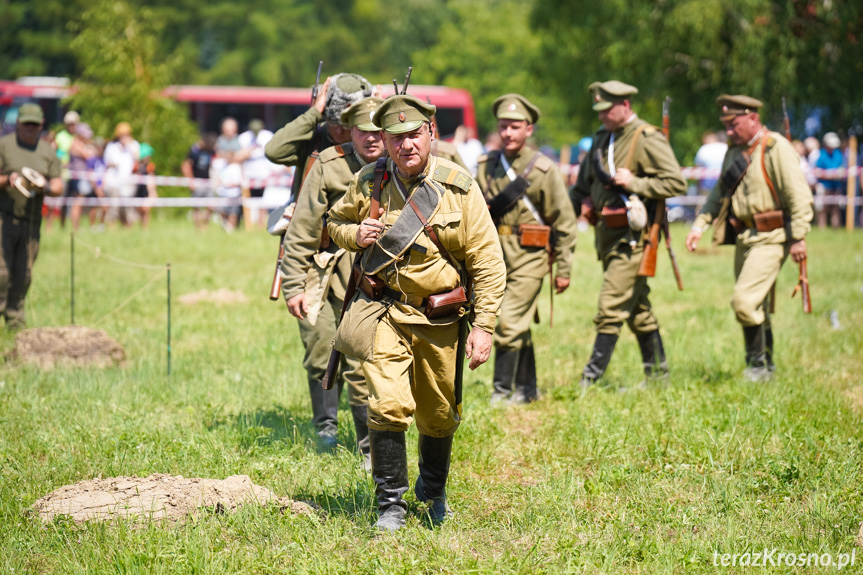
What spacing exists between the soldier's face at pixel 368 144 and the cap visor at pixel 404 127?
1153 millimetres

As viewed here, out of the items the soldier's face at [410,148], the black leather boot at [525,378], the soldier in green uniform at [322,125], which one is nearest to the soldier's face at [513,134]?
the soldier in green uniform at [322,125]

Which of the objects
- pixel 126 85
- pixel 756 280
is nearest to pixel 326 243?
pixel 756 280

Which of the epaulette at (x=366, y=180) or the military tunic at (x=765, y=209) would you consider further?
the military tunic at (x=765, y=209)

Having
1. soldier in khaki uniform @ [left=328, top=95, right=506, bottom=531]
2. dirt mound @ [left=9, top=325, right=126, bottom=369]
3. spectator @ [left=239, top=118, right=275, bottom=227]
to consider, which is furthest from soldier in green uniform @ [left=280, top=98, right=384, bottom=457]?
spectator @ [left=239, top=118, right=275, bottom=227]

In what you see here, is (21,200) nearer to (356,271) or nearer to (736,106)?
(356,271)

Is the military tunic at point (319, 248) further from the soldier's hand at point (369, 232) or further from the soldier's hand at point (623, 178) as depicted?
the soldier's hand at point (623, 178)

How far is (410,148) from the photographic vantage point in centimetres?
495

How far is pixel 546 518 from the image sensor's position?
5402 millimetres

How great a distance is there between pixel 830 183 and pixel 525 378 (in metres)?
16.6

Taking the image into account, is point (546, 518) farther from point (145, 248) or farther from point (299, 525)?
point (145, 248)

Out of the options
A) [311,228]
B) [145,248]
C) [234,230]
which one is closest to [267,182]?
[234,230]

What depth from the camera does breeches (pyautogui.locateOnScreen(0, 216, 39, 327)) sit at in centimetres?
1023

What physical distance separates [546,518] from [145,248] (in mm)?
13299

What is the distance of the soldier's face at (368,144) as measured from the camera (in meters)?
6.05
